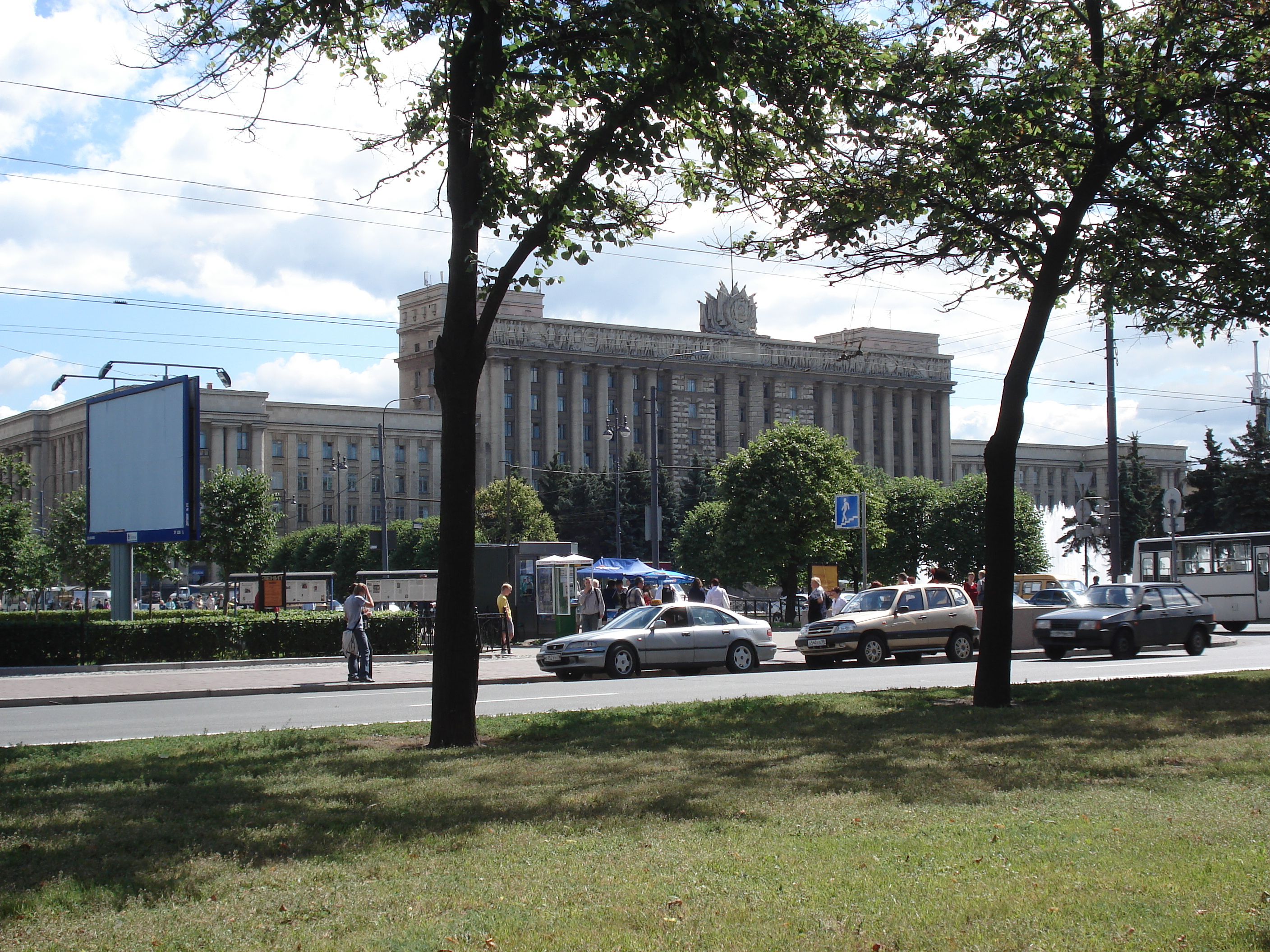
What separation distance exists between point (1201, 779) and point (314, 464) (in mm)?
108192

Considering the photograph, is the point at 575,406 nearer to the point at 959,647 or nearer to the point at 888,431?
the point at 888,431

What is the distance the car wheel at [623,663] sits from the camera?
22.4m

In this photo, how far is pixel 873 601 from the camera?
83.9 feet

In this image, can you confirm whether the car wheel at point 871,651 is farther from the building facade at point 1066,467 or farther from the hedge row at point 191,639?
the building facade at point 1066,467

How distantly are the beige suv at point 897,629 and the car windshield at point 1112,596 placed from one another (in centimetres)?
297

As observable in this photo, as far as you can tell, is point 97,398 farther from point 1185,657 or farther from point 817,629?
point 1185,657

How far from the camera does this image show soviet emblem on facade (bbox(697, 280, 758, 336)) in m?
122

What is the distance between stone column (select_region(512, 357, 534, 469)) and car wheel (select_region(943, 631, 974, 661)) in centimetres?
8947

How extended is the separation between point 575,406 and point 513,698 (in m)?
99.1

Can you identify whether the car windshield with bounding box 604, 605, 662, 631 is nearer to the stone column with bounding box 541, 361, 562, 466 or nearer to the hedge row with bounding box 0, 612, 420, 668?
the hedge row with bounding box 0, 612, 420, 668

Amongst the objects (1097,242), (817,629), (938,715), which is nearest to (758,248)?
(1097,242)

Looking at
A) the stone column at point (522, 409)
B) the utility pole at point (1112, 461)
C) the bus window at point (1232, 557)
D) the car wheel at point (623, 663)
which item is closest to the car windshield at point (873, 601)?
the car wheel at point (623, 663)

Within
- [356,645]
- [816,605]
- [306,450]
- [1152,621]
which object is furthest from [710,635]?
[306,450]

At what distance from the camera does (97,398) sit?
29.0 m
